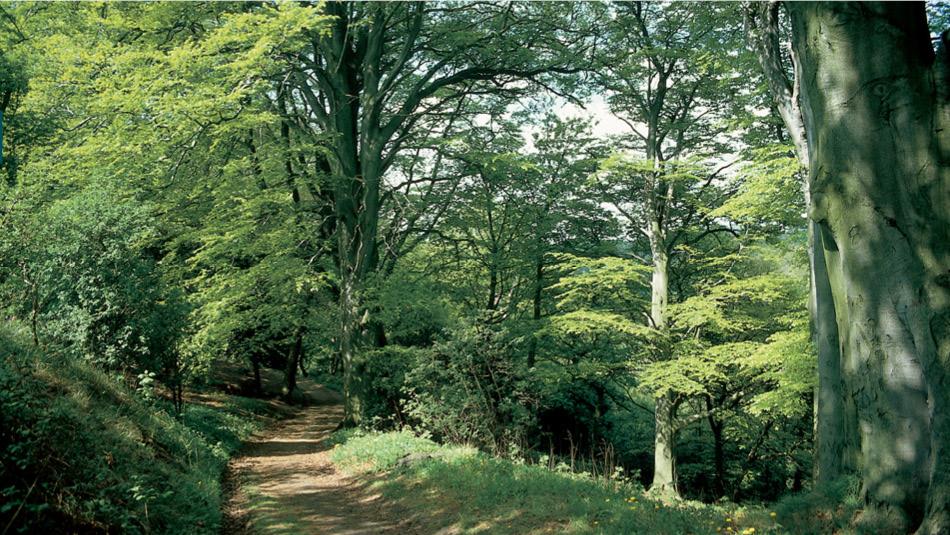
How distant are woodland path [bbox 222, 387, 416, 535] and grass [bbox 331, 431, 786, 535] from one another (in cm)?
44

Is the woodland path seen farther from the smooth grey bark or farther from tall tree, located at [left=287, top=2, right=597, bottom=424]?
the smooth grey bark

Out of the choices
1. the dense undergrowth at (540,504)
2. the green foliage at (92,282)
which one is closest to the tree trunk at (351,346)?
the dense undergrowth at (540,504)

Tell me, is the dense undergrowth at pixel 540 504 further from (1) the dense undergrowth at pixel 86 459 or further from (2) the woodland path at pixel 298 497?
(1) the dense undergrowth at pixel 86 459

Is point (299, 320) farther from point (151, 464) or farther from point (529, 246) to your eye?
point (151, 464)

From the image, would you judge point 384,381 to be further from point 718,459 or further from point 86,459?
point 718,459

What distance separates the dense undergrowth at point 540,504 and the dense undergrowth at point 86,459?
8.90 ft

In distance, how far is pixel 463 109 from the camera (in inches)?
750

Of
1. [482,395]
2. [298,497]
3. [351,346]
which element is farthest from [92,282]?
[351,346]

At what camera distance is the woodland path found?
765 cm

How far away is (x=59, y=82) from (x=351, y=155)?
266 inches

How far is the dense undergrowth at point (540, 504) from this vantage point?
5.51 meters

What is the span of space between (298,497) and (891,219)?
28.1ft

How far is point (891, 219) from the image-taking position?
14.0 ft

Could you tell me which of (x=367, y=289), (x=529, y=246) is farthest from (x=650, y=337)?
(x=367, y=289)
